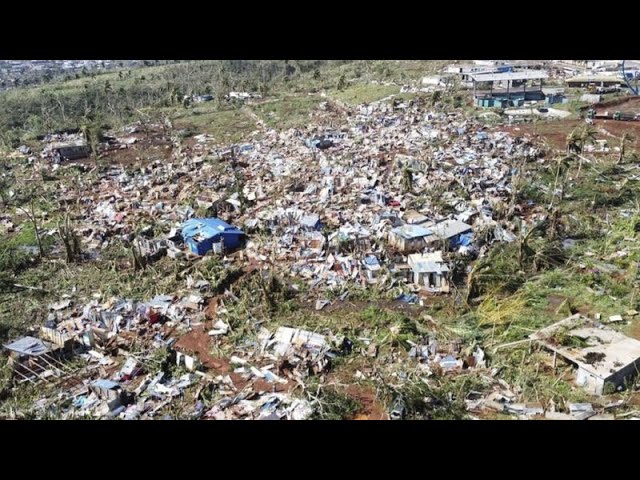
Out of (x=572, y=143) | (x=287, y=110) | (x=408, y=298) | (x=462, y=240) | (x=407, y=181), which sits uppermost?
(x=287, y=110)

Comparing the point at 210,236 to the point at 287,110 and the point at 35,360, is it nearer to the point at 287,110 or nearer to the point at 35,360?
the point at 35,360

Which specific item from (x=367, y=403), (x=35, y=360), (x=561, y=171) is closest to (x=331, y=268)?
(x=367, y=403)

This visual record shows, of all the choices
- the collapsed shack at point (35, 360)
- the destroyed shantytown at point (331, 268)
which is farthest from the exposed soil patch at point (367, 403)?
the collapsed shack at point (35, 360)

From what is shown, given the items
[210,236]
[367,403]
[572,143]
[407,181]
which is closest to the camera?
[367,403]

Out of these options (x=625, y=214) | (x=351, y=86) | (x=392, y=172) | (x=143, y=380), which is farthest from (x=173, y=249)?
(x=351, y=86)

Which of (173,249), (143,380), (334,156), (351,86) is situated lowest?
(143,380)

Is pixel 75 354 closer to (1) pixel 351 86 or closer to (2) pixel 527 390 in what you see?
(2) pixel 527 390
